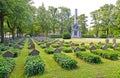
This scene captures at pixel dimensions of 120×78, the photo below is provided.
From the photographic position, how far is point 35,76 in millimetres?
10812

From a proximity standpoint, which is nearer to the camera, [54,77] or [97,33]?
[54,77]

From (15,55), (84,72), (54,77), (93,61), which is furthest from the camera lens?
(15,55)

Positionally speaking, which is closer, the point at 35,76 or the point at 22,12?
the point at 35,76

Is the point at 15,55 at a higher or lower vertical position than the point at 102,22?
lower

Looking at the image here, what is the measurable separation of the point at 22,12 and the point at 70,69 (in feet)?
75.5

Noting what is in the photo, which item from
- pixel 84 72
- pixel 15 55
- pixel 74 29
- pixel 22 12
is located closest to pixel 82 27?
pixel 74 29

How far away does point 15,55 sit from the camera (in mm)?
17906

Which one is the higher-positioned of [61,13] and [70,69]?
[61,13]

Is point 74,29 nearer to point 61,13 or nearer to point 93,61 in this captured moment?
point 61,13

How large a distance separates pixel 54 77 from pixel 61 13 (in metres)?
79.5

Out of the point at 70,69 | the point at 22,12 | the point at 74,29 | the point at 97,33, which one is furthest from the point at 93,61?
the point at 97,33

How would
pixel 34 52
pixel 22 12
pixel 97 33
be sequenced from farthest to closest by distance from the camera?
pixel 97 33, pixel 22 12, pixel 34 52

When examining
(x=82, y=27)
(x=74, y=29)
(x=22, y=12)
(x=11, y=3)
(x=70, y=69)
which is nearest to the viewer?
(x=70, y=69)

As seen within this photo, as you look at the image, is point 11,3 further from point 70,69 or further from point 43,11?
point 43,11
